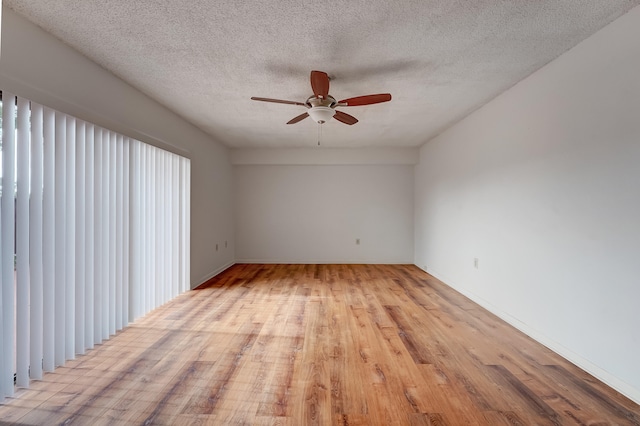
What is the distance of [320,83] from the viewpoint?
238 cm

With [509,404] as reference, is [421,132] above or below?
above

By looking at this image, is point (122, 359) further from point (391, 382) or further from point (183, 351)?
point (391, 382)

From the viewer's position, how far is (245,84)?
9.54ft

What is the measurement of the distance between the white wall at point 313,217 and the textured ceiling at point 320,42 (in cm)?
295

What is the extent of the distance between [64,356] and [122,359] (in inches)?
14.8

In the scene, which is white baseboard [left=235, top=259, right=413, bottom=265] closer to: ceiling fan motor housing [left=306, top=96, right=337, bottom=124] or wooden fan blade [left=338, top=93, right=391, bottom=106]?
ceiling fan motor housing [left=306, top=96, right=337, bottom=124]

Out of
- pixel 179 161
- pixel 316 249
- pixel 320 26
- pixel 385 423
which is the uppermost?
pixel 320 26

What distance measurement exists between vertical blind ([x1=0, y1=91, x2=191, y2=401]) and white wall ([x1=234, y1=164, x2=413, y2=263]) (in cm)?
296

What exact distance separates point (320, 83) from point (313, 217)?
164 inches

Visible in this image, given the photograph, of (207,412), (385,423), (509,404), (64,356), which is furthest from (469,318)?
(64,356)

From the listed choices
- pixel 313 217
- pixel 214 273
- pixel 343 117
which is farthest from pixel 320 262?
pixel 343 117

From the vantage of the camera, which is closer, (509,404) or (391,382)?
(509,404)

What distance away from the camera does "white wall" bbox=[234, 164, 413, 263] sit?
20.8ft

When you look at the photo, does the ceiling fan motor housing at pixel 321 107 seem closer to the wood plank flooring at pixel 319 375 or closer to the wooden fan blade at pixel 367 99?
the wooden fan blade at pixel 367 99
